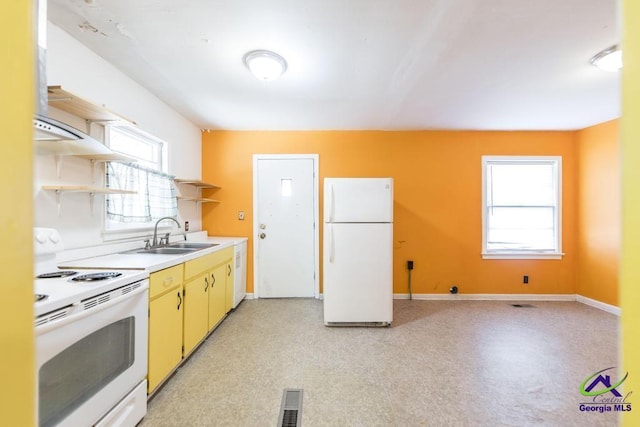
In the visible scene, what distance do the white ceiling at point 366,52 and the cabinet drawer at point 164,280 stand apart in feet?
5.38

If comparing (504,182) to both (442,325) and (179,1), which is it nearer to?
(442,325)

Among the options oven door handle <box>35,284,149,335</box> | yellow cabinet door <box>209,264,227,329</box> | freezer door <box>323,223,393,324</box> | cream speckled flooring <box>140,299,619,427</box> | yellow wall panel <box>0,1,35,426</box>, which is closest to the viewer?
yellow wall panel <box>0,1,35,426</box>

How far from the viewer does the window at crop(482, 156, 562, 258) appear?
3.56m

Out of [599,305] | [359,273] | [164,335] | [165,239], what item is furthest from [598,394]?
[165,239]

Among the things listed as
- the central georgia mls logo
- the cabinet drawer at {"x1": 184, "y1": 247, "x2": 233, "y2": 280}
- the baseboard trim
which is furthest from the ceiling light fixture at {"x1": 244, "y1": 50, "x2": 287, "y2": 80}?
the baseboard trim

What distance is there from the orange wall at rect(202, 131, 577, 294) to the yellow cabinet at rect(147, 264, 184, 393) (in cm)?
171

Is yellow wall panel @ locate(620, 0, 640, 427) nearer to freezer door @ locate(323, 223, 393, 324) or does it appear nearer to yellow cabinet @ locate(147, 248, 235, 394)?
yellow cabinet @ locate(147, 248, 235, 394)

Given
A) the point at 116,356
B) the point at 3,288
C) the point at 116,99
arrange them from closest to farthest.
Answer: the point at 3,288
the point at 116,356
the point at 116,99

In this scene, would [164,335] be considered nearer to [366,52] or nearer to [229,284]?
[229,284]

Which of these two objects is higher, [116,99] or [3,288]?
[116,99]

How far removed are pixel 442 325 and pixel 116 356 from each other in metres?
2.88

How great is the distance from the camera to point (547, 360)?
2.10m

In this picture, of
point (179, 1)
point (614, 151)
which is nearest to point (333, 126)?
point (179, 1)

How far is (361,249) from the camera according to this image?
8.87ft
